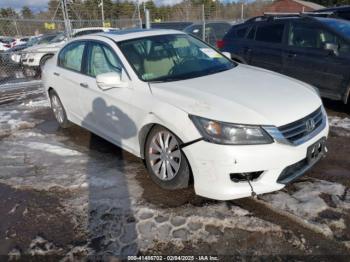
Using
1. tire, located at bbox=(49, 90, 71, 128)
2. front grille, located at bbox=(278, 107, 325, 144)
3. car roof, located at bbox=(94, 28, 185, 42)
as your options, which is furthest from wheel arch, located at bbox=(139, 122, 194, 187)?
tire, located at bbox=(49, 90, 71, 128)

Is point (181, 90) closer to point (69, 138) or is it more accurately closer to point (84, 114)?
point (84, 114)

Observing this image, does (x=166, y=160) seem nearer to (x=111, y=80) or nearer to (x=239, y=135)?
(x=239, y=135)

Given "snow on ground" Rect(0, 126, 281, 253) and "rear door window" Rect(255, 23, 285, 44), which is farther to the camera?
"rear door window" Rect(255, 23, 285, 44)

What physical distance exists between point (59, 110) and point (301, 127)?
4.20m

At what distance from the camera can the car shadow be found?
3018mm

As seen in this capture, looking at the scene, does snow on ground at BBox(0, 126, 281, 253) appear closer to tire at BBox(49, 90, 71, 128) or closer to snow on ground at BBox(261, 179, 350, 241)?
snow on ground at BBox(261, 179, 350, 241)

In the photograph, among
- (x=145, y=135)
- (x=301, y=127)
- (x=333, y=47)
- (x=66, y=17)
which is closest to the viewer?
(x=301, y=127)

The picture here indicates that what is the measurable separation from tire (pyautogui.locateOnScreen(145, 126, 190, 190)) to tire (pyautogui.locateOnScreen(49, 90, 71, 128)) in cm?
265

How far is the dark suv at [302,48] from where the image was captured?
598 cm

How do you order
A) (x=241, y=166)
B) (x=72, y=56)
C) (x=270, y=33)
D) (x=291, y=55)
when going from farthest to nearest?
(x=270, y=33) → (x=291, y=55) → (x=72, y=56) → (x=241, y=166)

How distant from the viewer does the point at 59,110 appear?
6148mm

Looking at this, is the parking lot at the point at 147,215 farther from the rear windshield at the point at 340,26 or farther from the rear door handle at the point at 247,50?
the rear door handle at the point at 247,50

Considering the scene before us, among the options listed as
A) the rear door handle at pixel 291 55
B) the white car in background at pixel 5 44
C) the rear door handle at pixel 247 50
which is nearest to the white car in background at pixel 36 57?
the rear door handle at pixel 247 50

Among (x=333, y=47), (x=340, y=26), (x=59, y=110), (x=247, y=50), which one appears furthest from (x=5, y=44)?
(x=333, y=47)
